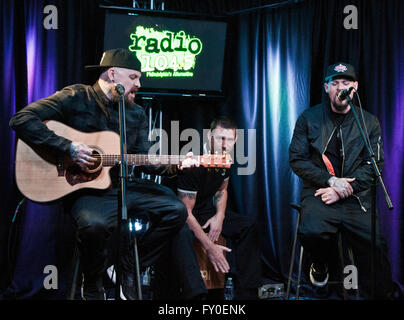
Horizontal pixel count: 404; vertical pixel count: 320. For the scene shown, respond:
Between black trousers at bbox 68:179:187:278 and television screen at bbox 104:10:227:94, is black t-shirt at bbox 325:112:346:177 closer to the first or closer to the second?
television screen at bbox 104:10:227:94

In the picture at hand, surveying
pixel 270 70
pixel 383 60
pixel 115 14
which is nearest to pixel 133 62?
pixel 115 14

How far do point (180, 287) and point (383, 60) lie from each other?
10.1 feet

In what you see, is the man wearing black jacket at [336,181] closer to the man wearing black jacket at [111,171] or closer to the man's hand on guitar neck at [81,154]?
the man wearing black jacket at [111,171]

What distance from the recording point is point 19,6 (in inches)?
174

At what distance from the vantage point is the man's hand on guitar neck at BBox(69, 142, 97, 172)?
10.8ft

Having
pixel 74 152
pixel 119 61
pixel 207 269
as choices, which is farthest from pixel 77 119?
pixel 207 269

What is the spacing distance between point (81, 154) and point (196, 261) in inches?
49.1

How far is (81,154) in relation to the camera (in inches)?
130

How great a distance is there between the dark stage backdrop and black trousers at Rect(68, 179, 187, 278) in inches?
48.0

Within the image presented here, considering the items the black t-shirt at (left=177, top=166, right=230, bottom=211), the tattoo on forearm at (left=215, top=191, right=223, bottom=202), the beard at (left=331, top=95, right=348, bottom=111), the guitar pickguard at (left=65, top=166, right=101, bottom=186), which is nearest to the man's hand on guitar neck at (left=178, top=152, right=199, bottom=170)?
the black t-shirt at (left=177, top=166, right=230, bottom=211)

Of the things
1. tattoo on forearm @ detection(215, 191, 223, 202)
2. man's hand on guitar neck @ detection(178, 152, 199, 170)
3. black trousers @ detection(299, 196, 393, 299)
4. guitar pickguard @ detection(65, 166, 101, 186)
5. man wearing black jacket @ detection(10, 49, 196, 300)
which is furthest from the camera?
tattoo on forearm @ detection(215, 191, 223, 202)

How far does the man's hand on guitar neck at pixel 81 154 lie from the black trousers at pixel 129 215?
0.27 metres

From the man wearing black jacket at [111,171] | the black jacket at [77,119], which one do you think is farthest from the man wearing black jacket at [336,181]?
the black jacket at [77,119]

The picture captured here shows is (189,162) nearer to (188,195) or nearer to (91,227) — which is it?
(188,195)
